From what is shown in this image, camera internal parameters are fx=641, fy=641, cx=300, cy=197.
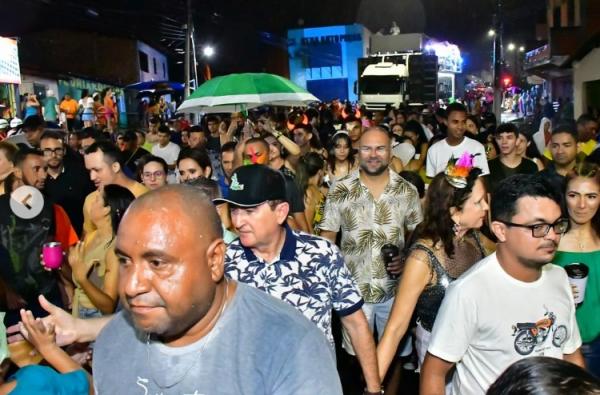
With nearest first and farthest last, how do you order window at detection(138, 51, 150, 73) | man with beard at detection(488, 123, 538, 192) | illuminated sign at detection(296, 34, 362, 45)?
man with beard at detection(488, 123, 538, 192)
window at detection(138, 51, 150, 73)
illuminated sign at detection(296, 34, 362, 45)

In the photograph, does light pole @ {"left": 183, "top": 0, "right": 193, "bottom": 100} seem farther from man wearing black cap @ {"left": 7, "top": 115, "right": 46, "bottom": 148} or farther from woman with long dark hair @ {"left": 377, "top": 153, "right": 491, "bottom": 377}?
woman with long dark hair @ {"left": 377, "top": 153, "right": 491, "bottom": 377}

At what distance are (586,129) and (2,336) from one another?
968 cm

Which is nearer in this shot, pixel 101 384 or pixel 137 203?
pixel 137 203

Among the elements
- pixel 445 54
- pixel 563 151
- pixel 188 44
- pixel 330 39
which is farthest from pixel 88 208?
pixel 330 39

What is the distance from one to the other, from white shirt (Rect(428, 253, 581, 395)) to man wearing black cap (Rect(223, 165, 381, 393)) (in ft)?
2.13

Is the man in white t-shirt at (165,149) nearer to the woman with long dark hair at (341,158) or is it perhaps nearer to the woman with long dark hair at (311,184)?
the woman with long dark hair at (341,158)

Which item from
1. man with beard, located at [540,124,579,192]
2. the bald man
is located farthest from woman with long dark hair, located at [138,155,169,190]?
the bald man

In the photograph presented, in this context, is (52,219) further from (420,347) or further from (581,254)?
(581,254)

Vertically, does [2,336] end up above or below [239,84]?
below

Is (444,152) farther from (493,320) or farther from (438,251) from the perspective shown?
(493,320)

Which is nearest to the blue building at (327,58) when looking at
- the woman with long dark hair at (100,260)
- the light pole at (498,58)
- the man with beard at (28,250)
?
the light pole at (498,58)

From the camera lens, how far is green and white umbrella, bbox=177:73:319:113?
364 inches

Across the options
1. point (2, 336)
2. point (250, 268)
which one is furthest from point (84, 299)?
point (2, 336)

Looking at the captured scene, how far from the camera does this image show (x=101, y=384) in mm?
2160
